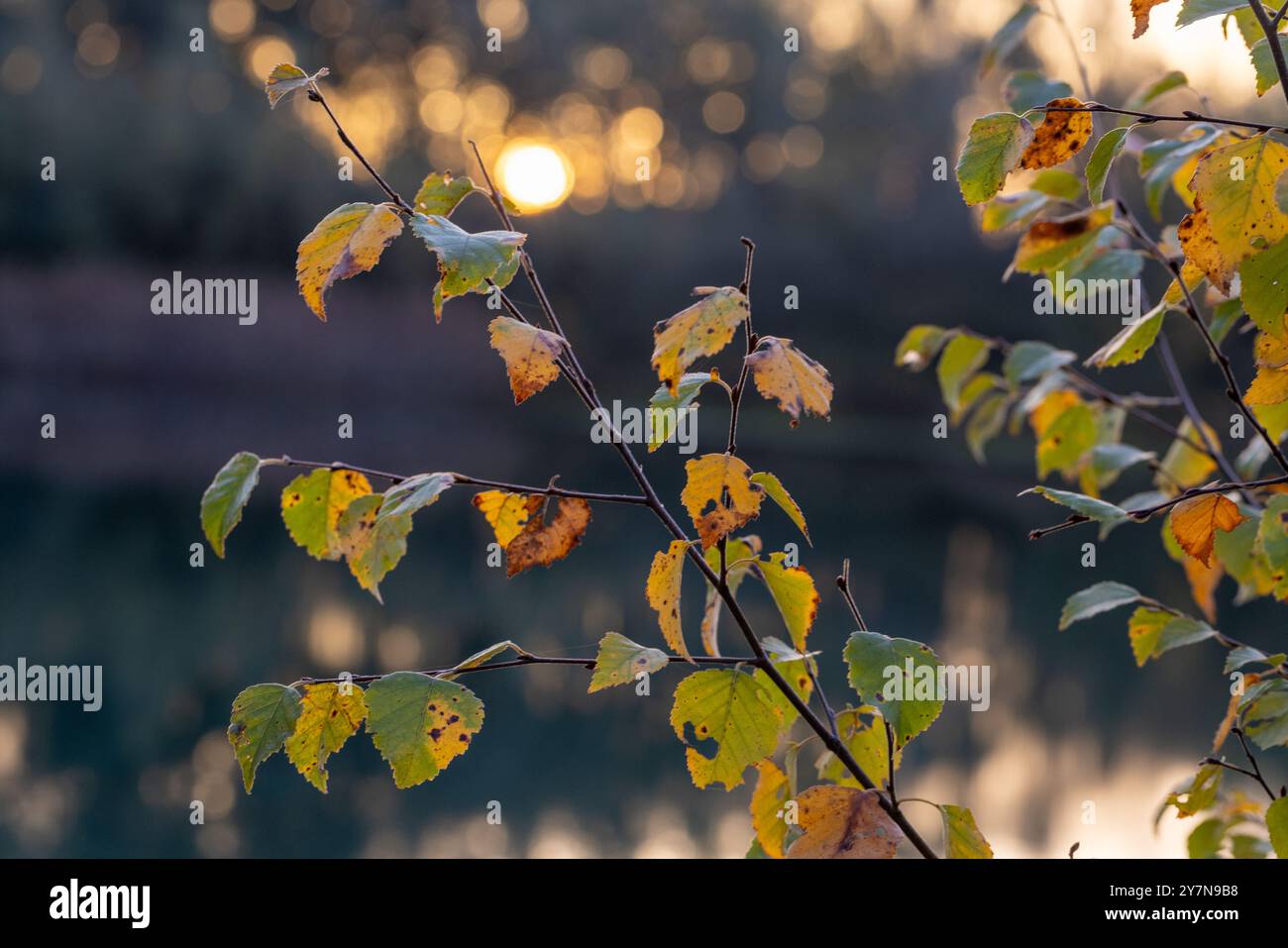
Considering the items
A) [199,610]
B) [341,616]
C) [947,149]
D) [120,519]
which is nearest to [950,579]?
[341,616]

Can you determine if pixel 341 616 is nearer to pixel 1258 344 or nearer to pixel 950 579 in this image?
pixel 950 579

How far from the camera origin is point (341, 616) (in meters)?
7.65

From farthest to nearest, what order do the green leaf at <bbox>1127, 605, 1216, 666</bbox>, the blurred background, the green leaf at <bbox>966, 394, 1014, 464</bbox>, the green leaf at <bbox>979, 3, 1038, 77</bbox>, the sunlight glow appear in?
the sunlight glow
the blurred background
the green leaf at <bbox>966, 394, 1014, 464</bbox>
the green leaf at <bbox>979, 3, 1038, 77</bbox>
the green leaf at <bbox>1127, 605, 1216, 666</bbox>

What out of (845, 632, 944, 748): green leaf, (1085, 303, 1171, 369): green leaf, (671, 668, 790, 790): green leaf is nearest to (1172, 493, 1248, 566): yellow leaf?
(1085, 303, 1171, 369): green leaf

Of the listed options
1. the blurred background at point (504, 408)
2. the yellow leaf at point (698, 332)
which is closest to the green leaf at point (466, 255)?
the yellow leaf at point (698, 332)

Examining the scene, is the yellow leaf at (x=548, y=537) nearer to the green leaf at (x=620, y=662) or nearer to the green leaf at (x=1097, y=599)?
the green leaf at (x=620, y=662)

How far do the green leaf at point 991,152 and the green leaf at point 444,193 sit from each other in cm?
36

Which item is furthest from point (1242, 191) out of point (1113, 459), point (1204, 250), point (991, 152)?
point (1113, 459)

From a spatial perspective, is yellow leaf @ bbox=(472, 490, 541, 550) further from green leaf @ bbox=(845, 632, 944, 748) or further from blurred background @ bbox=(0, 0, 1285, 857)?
blurred background @ bbox=(0, 0, 1285, 857)

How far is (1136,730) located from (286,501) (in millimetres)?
6418

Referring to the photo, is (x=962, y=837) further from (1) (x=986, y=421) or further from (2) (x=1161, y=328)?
(1) (x=986, y=421)

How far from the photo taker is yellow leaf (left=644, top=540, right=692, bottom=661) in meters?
0.77

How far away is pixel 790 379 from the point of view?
2.47 ft

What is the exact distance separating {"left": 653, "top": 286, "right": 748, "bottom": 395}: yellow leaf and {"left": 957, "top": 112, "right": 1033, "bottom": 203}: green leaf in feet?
0.59
